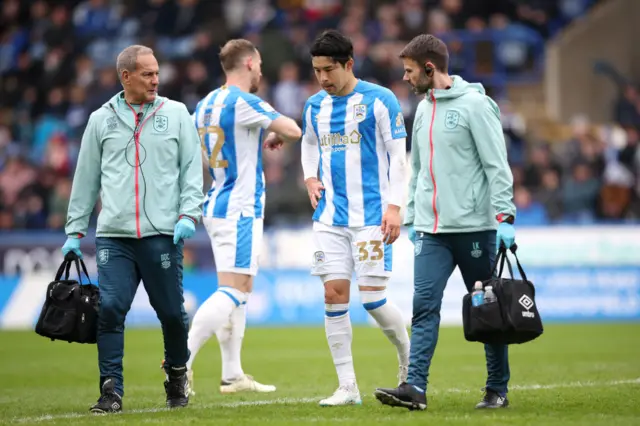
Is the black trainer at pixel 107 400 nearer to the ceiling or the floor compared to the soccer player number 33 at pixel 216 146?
nearer to the floor

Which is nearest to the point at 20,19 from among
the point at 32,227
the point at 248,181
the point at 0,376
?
the point at 32,227

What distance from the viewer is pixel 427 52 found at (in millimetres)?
7703

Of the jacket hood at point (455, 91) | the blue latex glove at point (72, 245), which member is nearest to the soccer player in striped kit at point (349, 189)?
the jacket hood at point (455, 91)

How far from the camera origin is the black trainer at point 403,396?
7.44 metres

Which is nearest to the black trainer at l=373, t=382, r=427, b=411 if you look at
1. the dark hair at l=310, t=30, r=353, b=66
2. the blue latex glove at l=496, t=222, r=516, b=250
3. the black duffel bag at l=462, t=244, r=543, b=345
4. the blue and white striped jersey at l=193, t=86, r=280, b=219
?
the black duffel bag at l=462, t=244, r=543, b=345

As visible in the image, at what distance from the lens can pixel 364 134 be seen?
8.12m

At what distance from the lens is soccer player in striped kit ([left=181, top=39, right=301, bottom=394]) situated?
359 inches

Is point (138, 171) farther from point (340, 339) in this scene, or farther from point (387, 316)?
point (387, 316)

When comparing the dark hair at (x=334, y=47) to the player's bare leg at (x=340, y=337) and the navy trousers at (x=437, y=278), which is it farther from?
the player's bare leg at (x=340, y=337)

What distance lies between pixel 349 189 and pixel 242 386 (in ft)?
7.66

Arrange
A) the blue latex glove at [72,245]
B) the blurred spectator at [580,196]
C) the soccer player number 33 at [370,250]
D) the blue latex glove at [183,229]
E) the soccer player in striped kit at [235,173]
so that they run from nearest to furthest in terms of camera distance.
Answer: the blue latex glove at [183,229] < the blue latex glove at [72,245] < the soccer player number 33 at [370,250] < the soccer player in striped kit at [235,173] < the blurred spectator at [580,196]

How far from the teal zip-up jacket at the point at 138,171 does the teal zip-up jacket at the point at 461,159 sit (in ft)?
5.27

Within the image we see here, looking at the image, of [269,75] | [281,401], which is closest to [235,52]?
[281,401]

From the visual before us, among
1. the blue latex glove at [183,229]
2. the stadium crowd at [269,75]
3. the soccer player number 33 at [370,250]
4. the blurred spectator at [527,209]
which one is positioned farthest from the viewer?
the stadium crowd at [269,75]
